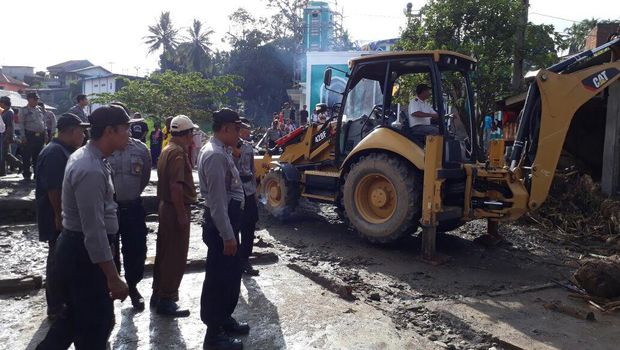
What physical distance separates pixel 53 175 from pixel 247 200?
2190 millimetres

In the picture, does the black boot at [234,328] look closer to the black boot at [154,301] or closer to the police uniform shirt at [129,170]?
the black boot at [154,301]

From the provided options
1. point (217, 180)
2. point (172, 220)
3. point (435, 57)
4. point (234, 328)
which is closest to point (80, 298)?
point (217, 180)

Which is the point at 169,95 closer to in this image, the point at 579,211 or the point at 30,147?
the point at 30,147

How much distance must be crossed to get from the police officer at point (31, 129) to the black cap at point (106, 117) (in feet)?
24.7

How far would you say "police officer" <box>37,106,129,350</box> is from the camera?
253 centimetres

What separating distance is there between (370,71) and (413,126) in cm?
118

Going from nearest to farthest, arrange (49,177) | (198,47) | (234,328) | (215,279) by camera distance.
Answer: (215,279) → (49,177) → (234,328) → (198,47)

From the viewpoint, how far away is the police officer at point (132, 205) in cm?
424

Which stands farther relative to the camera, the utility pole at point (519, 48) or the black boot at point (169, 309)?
the utility pole at point (519, 48)

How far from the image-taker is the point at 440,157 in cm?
580

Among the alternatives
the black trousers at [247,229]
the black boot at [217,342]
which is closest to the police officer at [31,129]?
the black trousers at [247,229]

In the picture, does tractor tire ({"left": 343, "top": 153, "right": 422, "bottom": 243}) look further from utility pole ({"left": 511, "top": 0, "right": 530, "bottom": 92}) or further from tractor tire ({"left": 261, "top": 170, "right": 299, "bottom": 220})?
utility pole ({"left": 511, "top": 0, "right": 530, "bottom": 92})

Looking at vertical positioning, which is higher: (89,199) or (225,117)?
(225,117)

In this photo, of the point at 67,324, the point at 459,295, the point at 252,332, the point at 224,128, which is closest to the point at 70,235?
the point at 67,324
